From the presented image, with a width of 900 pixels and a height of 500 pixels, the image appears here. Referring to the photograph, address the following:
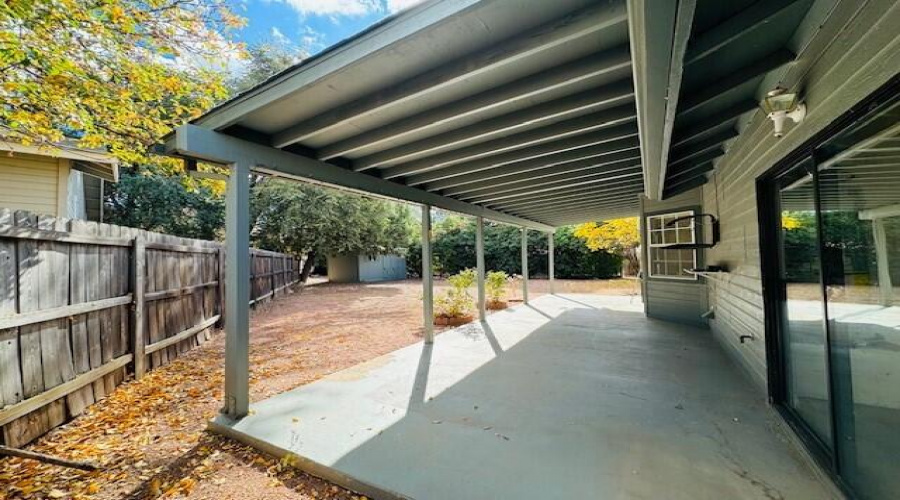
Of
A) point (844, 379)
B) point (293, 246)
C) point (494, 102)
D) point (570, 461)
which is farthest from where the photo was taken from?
point (293, 246)

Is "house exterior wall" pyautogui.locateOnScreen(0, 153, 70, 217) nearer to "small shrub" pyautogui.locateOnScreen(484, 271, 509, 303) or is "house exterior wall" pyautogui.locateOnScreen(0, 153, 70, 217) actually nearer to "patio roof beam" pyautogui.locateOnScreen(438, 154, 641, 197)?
"patio roof beam" pyautogui.locateOnScreen(438, 154, 641, 197)

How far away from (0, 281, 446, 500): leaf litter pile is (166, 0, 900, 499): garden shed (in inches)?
7.6

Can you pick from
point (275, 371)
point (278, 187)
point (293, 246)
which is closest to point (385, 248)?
point (293, 246)

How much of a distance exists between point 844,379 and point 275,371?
4.89 metres

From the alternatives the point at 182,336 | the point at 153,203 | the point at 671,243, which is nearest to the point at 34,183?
the point at 182,336

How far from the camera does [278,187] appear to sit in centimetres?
1342

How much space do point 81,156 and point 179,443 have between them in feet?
19.6

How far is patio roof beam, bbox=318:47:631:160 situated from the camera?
204 cm

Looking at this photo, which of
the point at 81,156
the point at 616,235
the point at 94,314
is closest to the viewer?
the point at 94,314

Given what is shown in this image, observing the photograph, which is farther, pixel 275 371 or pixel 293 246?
pixel 293 246

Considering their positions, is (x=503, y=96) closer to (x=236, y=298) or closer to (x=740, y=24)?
(x=740, y=24)

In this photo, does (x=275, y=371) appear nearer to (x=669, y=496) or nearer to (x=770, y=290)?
(x=669, y=496)

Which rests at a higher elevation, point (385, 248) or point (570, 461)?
point (385, 248)

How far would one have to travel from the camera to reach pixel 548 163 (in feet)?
13.3
